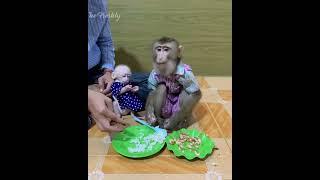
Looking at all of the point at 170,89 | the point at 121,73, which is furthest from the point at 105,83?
the point at 170,89

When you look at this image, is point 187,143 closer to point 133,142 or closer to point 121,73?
point 133,142

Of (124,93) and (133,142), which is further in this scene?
(124,93)

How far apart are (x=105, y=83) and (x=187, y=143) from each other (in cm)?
39

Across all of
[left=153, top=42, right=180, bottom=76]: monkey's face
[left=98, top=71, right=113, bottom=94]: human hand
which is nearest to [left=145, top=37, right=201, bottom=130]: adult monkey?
[left=153, top=42, right=180, bottom=76]: monkey's face

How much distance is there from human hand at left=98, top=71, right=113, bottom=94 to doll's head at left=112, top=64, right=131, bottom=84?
24mm

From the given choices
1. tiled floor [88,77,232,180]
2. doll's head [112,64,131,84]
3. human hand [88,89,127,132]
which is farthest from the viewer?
doll's head [112,64,131,84]

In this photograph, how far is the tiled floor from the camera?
3.87 feet

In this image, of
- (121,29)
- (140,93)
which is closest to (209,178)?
(140,93)

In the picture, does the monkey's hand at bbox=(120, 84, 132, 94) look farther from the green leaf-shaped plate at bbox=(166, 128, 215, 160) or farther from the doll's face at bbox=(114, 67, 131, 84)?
the green leaf-shaped plate at bbox=(166, 128, 215, 160)

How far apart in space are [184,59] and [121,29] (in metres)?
0.27

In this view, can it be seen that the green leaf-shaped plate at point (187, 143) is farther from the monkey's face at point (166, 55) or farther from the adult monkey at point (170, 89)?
the monkey's face at point (166, 55)

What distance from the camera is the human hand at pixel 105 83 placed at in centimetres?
139

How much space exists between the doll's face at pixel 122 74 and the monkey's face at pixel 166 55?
5.0 inches

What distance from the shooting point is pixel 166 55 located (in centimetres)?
134
